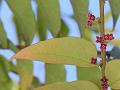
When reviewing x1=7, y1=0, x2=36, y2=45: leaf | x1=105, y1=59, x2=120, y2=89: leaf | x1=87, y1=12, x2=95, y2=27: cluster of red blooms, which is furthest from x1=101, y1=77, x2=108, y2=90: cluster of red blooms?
x1=7, y1=0, x2=36, y2=45: leaf

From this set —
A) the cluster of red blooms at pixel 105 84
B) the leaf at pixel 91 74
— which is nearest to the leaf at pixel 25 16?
the leaf at pixel 91 74

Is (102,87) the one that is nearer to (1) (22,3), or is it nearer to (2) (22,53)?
(2) (22,53)

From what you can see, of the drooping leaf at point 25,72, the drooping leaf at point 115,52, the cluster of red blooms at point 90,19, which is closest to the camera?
the cluster of red blooms at point 90,19

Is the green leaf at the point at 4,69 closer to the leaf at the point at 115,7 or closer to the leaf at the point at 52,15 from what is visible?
the leaf at the point at 52,15

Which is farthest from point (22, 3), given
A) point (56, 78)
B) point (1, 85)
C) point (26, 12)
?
point (1, 85)

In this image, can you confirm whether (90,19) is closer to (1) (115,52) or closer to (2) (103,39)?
→ (2) (103,39)
